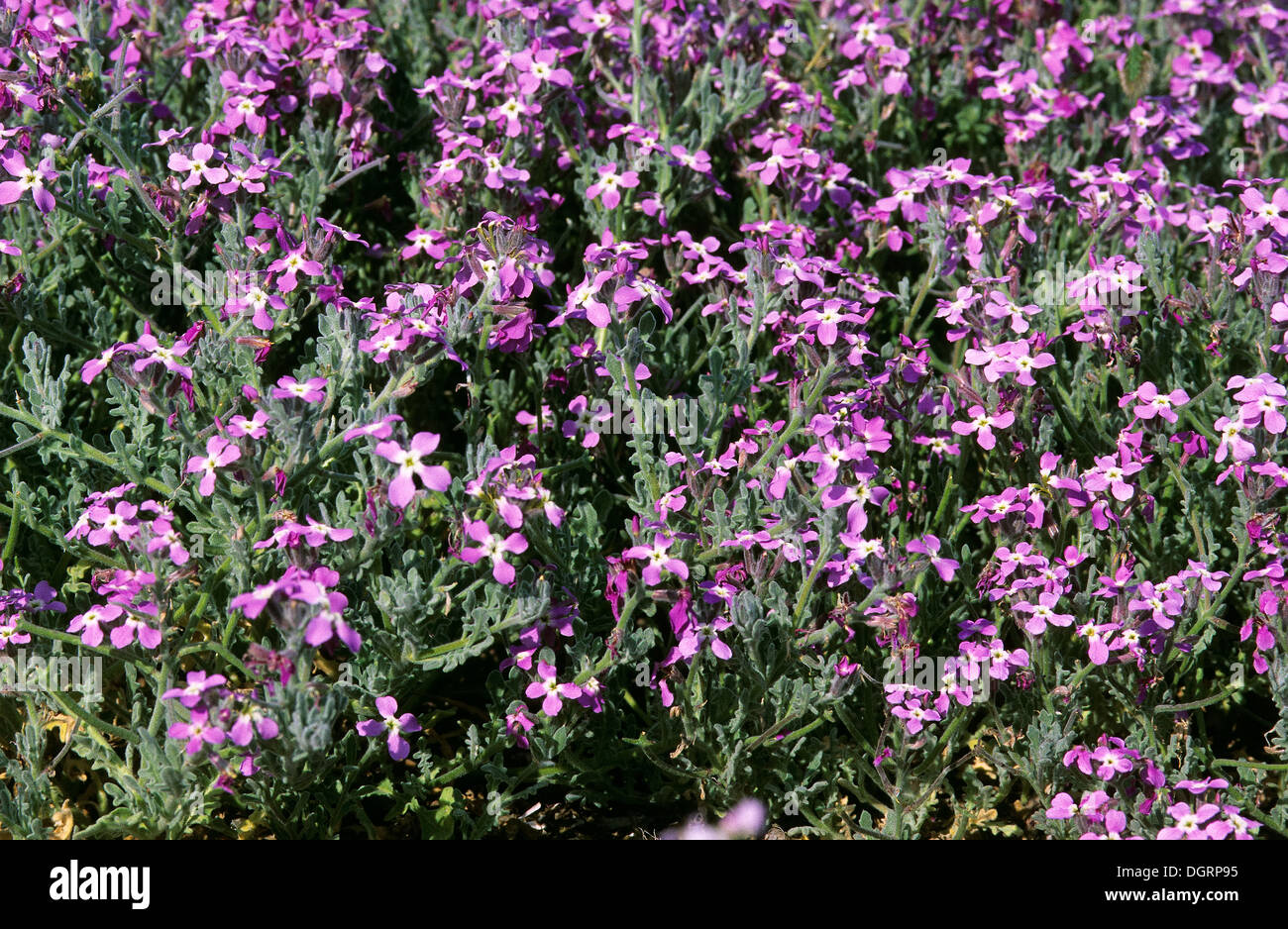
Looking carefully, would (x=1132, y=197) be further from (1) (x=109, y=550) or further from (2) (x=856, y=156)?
(1) (x=109, y=550)

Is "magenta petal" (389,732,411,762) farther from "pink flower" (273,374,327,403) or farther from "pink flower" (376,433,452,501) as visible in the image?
"pink flower" (273,374,327,403)

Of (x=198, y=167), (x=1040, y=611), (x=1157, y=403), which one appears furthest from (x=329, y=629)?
(x=1157, y=403)

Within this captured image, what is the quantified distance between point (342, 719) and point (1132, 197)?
2.97 meters

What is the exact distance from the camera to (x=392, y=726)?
3168 millimetres

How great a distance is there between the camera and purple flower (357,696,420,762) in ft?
10.0

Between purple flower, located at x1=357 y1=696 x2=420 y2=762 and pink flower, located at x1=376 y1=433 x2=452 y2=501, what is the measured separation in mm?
564

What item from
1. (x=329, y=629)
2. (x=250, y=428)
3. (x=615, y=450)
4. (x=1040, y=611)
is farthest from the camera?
(x=615, y=450)

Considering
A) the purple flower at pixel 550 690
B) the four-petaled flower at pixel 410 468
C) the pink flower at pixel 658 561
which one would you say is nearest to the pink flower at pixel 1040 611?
the pink flower at pixel 658 561

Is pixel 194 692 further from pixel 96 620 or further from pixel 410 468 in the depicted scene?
pixel 410 468

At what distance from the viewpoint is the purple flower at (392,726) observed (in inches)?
120

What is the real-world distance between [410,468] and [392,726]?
0.72m

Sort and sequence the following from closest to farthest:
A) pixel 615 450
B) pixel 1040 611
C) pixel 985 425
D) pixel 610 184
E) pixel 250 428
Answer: pixel 250 428 → pixel 1040 611 → pixel 985 425 → pixel 615 450 → pixel 610 184

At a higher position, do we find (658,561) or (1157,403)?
(1157,403)

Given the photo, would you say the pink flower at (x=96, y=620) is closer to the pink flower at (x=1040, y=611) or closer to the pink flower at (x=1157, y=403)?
the pink flower at (x=1040, y=611)
